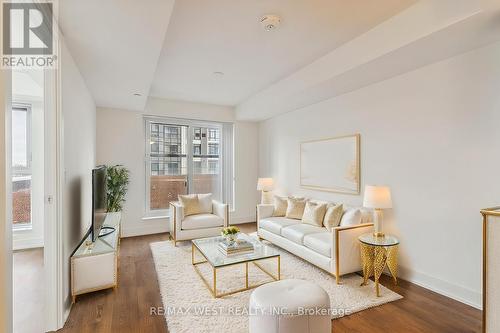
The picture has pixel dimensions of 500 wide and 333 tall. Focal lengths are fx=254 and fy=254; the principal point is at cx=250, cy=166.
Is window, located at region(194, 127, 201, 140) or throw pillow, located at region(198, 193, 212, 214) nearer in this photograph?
throw pillow, located at region(198, 193, 212, 214)

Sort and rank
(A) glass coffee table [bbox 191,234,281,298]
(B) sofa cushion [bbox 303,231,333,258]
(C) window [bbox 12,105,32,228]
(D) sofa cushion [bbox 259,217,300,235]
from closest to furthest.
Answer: (A) glass coffee table [bbox 191,234,281,298], (B) sofa cushion [bbox 303,231,333,258], (D) sofa cushion [bbox 259,217,300,235], (C) window [bbox 12,105,32,228]

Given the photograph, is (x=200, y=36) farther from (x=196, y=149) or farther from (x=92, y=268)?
(x=196, y=149)

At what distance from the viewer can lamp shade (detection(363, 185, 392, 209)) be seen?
2973mm

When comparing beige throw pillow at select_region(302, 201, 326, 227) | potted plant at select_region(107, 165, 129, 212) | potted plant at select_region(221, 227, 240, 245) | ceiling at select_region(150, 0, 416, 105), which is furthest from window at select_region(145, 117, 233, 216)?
potted plant at select_region(221, 227, 240, 245)

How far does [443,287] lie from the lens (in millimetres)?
2717

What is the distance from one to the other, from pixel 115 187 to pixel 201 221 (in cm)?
174

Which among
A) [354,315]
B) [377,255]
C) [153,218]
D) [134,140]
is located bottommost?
[354,315]

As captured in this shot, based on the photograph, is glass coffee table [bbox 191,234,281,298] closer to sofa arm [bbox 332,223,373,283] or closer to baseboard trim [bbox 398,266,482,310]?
sofa arm [bbox 332,223,373,283]

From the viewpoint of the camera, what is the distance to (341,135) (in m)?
3.99

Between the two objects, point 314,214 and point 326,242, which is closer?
point 326,242

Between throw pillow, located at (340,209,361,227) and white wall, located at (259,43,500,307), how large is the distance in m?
0.38

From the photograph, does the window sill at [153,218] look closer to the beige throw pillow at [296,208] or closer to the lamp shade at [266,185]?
the lamp shade at [266,185]

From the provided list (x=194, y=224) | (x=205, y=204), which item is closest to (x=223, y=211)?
(x=205, y=204)

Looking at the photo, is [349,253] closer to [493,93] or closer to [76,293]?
[493,93]
